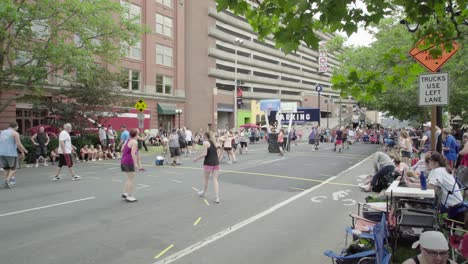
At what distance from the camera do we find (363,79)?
5.70 m

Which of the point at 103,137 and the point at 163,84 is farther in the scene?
the point at 163,84

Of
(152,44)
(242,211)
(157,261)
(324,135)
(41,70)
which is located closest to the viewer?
(157,261)

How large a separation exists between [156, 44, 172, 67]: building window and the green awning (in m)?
4.59

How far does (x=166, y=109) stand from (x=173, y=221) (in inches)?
1374

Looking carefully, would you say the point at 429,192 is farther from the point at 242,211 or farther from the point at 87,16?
the point at 87,16

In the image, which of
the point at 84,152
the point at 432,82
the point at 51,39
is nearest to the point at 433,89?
the point at 432,82

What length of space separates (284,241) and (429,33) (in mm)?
3875

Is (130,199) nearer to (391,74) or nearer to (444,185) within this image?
(391,74)

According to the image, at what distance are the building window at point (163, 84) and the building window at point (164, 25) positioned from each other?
4803mm

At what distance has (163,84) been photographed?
4197 centimetres

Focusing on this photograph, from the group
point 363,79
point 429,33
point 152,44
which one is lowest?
point 363,79

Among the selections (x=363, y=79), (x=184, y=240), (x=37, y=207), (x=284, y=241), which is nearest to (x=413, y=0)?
(x=363, y=79)

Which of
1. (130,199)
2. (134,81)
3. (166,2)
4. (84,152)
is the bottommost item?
(130,199)

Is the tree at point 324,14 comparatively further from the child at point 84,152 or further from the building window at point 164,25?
the building window at point 164,25
